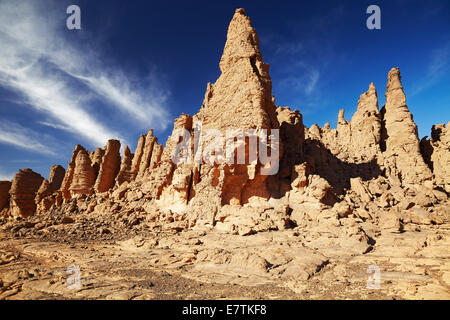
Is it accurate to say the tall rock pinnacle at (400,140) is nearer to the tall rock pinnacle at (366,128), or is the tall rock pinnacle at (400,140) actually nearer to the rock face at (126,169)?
the tall rock pinnacle at (366,128)

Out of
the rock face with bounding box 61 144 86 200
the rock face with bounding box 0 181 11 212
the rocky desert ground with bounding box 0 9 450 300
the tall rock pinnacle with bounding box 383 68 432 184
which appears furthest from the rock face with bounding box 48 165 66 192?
the tall rock pinnacle with bounding box 383 68 432 184

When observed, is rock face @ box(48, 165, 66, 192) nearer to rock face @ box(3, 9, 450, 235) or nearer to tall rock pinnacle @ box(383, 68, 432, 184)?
rock face @ box(3, 9, 450, 235)

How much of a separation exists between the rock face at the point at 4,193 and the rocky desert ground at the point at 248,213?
19.7 feet

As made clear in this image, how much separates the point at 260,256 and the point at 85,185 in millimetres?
35275

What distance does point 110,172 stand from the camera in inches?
1468

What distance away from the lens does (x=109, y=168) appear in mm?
37156

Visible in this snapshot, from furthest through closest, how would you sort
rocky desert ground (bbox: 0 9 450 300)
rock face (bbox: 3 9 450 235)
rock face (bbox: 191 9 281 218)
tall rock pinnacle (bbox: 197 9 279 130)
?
tall rock pinnacle (bbox: 197 9 279 130) < rock face (bbox: 191 9 281 218) < rock face (bbox: 3 9 450 235) < rocky desert ground (bbox: 0 9 450 300)

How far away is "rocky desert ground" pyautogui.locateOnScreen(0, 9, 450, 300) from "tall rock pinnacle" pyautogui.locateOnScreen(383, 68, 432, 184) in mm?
161

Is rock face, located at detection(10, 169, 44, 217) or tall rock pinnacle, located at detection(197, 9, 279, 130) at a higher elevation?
tall rock pinnacle, located at detection(197, 9, 279, 130)

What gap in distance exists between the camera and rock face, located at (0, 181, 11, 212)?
138 ft

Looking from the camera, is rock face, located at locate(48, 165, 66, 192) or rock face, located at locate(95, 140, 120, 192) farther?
rock face, located at locate(48, 165, 66, 192)

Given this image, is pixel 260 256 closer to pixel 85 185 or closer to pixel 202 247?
pixel 202 247

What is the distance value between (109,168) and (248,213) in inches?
1139

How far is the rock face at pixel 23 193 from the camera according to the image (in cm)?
4003
